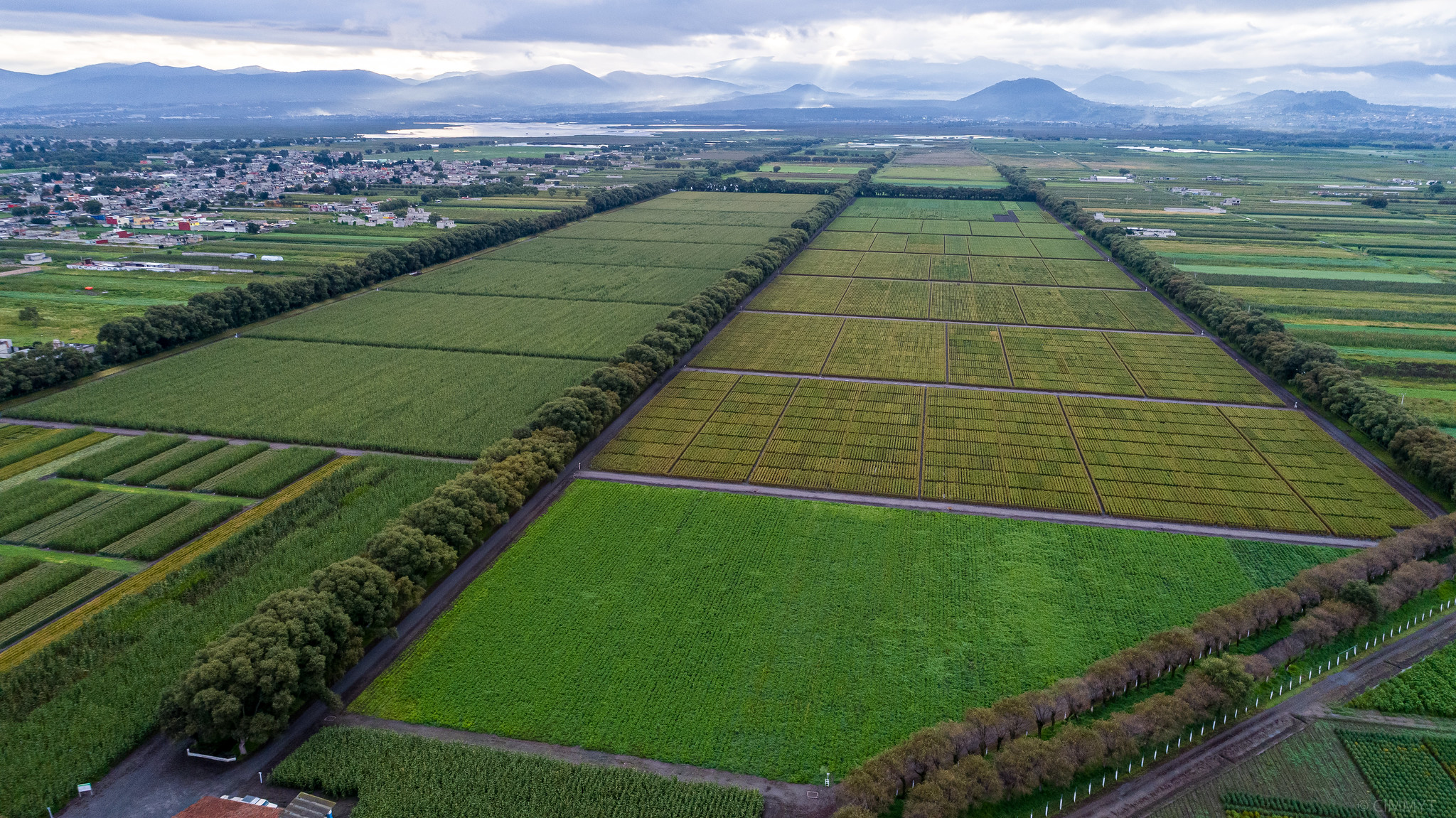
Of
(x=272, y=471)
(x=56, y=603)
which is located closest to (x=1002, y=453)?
(x=272, y=471)

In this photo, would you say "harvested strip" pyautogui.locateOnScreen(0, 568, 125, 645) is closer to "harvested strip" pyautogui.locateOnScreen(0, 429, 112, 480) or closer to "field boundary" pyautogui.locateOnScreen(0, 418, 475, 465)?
"field boundary" pyautogui.locateOnScreen(0, 418, 475, 465)

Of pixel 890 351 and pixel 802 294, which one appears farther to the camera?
pixel 802 294

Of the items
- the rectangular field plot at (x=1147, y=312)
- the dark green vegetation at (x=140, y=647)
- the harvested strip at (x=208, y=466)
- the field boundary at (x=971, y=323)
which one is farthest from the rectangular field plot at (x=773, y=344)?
the harvested strip at (x=208, y=466)

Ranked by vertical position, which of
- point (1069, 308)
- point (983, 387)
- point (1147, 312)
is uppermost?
point (1069, 308)

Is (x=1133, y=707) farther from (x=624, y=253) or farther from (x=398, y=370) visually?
(x=624, y=253)

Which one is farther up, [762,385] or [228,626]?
[762,385]

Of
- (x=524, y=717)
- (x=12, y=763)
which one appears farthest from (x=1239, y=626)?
(x=12, y=763)

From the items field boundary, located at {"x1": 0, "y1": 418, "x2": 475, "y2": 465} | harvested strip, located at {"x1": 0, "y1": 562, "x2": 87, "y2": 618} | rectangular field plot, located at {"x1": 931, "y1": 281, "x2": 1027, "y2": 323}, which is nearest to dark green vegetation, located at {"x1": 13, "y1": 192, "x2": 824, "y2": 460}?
field boundary, located at {"x1": 0, "y1": 418, "x2": 475, "y2": 465}

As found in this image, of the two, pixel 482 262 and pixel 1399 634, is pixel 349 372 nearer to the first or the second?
pixel 482 262
